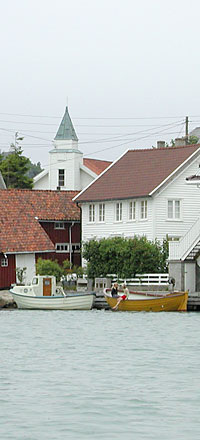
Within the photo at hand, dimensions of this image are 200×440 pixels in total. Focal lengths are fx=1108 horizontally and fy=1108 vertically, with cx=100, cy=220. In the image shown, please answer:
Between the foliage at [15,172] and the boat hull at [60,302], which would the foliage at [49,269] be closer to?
the boat hull at [60,302]

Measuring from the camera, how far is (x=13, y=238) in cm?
7412

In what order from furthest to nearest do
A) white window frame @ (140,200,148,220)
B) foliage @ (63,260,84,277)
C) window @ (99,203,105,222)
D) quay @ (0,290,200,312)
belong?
window @ (99,203,105,222), white window frame @ (140,200,148,220), foliage @ (63,260,84,277), quay @ (0,290,200,312)

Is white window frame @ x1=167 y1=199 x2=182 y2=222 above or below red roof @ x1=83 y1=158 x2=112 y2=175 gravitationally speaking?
below

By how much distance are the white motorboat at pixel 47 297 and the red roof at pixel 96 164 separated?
3133 centimetres

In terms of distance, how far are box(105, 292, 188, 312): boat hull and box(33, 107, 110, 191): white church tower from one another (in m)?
33.9

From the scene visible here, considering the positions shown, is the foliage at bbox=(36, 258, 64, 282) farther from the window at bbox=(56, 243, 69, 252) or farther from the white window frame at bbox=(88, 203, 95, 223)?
the window at bbox=(56, 243, 69, 252)

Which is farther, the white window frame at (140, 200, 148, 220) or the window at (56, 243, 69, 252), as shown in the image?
the window at (56, 243, 69, 252)

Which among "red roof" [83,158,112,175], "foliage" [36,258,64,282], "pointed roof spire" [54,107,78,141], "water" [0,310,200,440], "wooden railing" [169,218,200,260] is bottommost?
"water" [0,310,200,440]

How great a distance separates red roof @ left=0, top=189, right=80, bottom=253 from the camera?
74062 millimetres

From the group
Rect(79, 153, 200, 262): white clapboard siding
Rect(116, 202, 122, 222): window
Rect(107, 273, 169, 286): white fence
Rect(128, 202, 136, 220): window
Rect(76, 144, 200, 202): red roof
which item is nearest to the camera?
Rect(107, 273, 169, 286): white fence

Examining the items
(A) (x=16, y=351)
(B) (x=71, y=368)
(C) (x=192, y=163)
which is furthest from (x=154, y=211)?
(B) (x=71, y=368)

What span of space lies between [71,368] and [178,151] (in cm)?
4114

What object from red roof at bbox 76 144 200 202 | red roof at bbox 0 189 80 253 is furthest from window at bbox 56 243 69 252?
red roof at bbox 76 144 200 202

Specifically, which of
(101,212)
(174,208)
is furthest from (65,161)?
(174,208)
